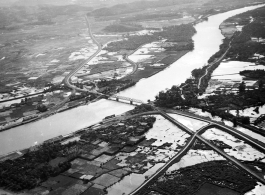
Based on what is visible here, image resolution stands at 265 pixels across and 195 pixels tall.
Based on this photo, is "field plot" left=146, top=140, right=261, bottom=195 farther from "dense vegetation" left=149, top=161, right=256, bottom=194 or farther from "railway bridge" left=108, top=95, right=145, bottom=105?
"railway bridge" left=108, top=95, right=145, bottom=105

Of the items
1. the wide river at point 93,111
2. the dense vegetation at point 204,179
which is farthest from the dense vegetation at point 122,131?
the dense vegetation at point 204,179

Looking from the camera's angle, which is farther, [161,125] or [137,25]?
[137,25]

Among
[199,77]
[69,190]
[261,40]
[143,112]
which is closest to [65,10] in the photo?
[261,40]

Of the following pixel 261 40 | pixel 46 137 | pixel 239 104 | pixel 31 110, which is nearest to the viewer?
pixel 46 137

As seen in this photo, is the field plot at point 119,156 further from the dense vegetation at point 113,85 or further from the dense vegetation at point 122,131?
the dense vegetation at point 113,85

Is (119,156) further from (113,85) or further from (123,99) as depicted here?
(113,85)

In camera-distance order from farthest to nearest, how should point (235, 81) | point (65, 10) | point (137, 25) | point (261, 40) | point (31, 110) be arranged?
point (65, 10)
point (137, 25)
point (261, 40)
point (235, 81)
point (31, 110)

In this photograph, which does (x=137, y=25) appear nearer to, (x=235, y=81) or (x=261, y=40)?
(x=261, y=40)

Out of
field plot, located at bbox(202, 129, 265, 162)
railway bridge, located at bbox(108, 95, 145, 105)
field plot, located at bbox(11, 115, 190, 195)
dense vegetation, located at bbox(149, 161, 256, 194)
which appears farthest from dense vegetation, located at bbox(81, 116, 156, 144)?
dense vegetation, located at bbox(149, 161, 256, 194)

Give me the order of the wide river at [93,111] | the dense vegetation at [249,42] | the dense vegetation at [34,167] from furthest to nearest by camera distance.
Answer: the dense vegetation at [249,42]
the wide river at [93,111]
the dense vegetation at [34,167]
